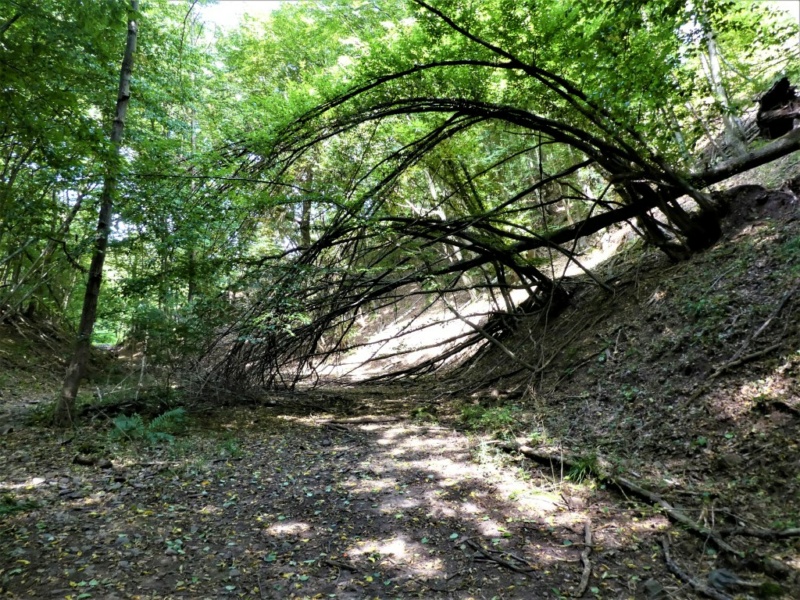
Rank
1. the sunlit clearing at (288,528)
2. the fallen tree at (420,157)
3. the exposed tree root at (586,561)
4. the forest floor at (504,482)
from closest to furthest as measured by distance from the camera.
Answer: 1. the exposed tree root at (586,561)
2. the forest floor at (504,482)
3. the sunlit clearing at (288,528)
4. the fallen tree at (420,157)

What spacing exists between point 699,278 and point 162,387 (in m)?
7.95

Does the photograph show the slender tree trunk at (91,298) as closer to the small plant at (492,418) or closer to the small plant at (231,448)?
the small plant at (231,448)

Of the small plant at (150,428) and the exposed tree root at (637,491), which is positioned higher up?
the small plant at (150,428)

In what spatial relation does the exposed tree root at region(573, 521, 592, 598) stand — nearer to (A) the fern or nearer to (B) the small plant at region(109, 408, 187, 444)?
(B) the small plant at region(109, 408, 187, 444)

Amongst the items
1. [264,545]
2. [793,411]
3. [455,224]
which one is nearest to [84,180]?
[264,545]

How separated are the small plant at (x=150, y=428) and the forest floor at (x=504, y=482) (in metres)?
0.20

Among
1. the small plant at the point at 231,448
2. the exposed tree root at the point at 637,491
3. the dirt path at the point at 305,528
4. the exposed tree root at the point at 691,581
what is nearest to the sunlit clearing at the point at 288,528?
the dirt path at the point at 305,528

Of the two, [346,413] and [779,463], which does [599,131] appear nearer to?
[779,463]

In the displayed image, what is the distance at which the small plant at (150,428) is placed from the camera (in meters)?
5.50

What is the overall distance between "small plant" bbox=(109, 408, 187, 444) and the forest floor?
204mm

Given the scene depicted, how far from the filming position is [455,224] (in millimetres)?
7379

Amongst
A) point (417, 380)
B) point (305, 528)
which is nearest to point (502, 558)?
point (305, 528)

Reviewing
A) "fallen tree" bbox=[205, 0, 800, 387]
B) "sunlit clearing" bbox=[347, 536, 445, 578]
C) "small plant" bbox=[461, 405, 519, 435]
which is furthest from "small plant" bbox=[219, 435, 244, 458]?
"small plant" bbox=[461, 405, 519, 435]

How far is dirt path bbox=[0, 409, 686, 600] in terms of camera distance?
2.81m
